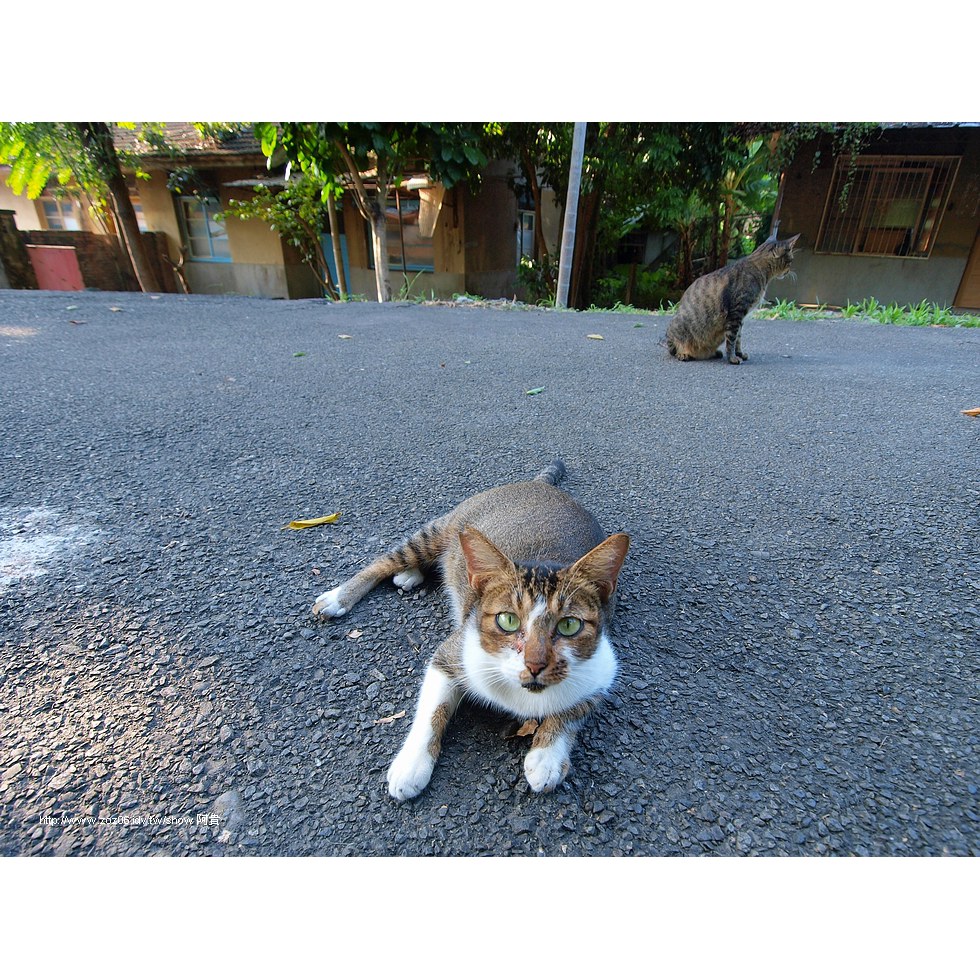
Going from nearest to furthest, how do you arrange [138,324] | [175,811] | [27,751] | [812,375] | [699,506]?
[175,811], [27,751], [699,506], [812,375], [138,324]

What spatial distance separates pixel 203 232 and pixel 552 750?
1818 cm

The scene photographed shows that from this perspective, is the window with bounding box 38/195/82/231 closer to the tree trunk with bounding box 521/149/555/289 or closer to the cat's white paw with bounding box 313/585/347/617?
the tree trunk with bounding box 521/149/555/289

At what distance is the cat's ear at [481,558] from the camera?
1476 mm

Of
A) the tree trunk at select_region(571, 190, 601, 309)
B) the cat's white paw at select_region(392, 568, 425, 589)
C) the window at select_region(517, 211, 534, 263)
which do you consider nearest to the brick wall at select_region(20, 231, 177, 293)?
the window at select_region(517, 211, 534, 263)

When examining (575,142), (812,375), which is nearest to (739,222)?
(575,142)

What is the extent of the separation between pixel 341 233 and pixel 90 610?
1432cm

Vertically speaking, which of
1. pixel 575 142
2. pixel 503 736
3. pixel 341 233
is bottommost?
pixel 503 736

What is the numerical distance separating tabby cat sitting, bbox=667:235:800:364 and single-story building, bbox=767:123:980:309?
6.21 m

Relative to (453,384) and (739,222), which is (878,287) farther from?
(453,384)

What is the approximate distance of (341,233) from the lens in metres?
13.9

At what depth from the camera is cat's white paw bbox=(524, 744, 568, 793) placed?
1.32 meters

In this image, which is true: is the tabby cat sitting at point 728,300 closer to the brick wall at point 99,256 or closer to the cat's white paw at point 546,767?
the cat's white paw at point 546,767

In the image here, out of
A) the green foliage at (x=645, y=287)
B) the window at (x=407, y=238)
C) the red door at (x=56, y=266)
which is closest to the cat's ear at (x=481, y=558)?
the green foliage at (x=645, y=287)

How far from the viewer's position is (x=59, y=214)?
17.2m
